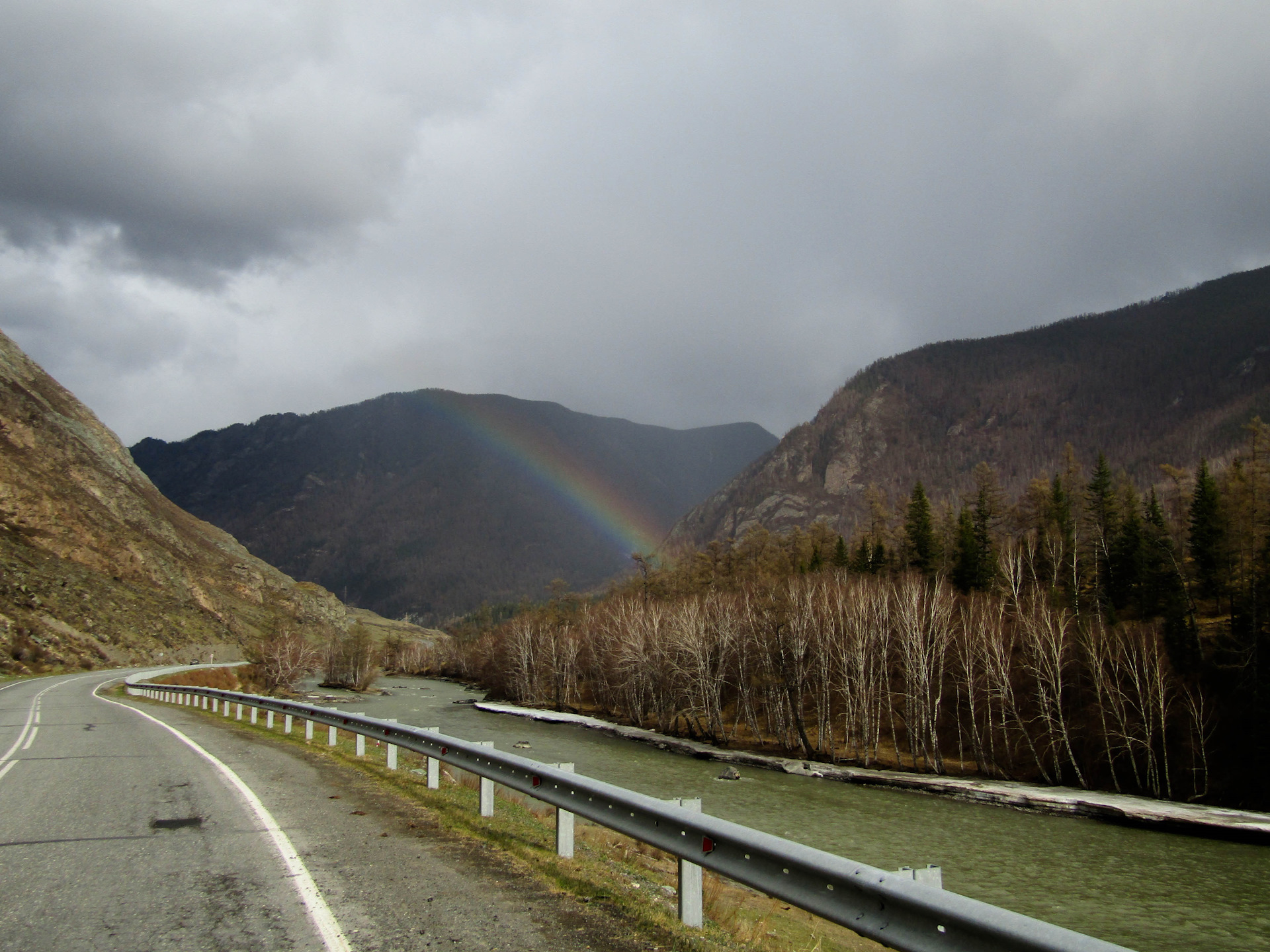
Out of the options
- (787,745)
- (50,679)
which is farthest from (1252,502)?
(50,679)

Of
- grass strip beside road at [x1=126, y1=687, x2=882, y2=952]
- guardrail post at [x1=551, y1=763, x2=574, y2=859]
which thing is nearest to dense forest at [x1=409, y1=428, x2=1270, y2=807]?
grass strip beside road at [x1=126, y1=687, x2=882, y2=952]

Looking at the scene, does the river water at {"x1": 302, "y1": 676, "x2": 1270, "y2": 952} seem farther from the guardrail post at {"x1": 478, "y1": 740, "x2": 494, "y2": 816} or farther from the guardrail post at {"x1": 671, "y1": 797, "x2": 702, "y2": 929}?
the guardrail post at {"x1": 671, "y1": 797, "x2": 702, "y2": 929}

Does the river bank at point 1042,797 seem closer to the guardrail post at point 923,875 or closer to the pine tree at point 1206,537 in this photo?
the pine tree at point 1206,537

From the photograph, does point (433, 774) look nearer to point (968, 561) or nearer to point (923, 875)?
point (923, 875)

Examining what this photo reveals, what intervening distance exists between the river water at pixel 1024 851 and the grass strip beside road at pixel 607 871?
8.52 meters

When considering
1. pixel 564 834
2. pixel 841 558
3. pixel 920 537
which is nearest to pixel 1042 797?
pixel 564 834

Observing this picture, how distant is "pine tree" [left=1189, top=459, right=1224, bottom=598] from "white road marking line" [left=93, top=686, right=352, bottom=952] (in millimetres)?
74895

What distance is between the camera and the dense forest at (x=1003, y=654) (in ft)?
161

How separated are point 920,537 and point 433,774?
292ft

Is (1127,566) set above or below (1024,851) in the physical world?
above

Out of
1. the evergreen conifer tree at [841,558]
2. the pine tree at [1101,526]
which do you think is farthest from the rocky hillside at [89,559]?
the pine tree at [1101,526]

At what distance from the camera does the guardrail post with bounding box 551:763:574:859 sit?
9.48 metres

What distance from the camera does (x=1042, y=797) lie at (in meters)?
43.5

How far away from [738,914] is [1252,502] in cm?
7241
